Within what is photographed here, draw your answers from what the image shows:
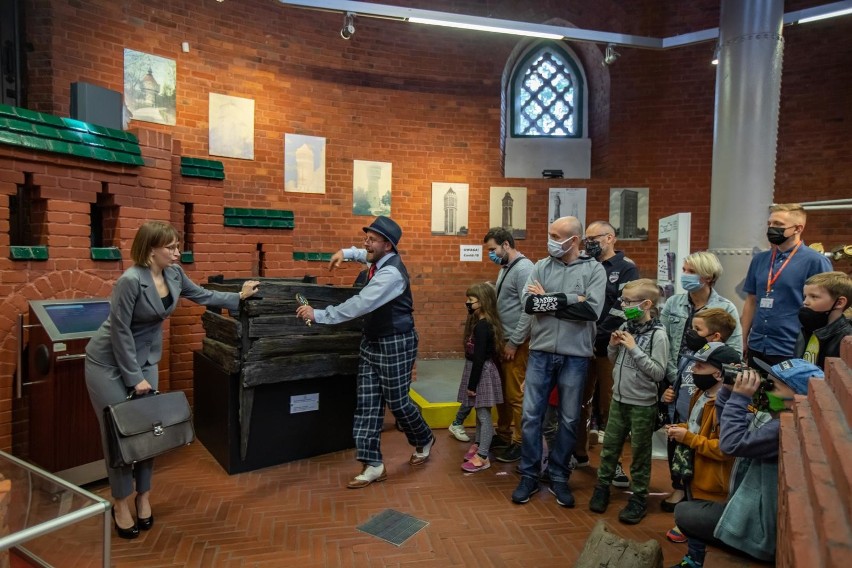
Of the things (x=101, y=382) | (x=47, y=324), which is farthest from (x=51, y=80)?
(x=101, y=382)

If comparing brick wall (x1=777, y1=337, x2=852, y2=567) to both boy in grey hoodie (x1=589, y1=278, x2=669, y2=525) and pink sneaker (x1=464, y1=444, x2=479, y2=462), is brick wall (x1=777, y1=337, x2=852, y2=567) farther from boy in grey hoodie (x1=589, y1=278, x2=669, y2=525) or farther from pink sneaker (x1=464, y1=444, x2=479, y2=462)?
pink sneaker (x1=464, y1=444, x2=479, y2=462)

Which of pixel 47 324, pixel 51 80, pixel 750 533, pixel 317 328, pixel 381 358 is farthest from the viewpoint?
pixel 51 80

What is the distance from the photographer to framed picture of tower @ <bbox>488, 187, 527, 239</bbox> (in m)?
9.29

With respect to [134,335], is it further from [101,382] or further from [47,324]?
[47,324]

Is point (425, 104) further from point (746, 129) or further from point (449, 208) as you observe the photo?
point (746, 129)

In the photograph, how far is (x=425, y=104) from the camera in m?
8.96

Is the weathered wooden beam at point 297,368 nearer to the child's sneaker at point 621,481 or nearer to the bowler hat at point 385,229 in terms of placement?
the bowler hat at point 385,229

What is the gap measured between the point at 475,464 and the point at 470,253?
5.11m

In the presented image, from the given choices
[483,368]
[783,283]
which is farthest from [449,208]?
[783,283]

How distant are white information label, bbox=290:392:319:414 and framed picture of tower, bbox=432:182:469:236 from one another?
4.87m

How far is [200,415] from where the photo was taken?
16.3ft

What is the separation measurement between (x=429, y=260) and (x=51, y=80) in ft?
18.1

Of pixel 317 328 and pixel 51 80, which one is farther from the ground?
pixel 51 80

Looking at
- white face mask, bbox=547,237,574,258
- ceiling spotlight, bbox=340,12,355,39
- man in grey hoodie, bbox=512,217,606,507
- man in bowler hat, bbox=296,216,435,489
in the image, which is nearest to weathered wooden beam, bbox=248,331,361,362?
man in bowler hat, bbox=296,216,435,489
